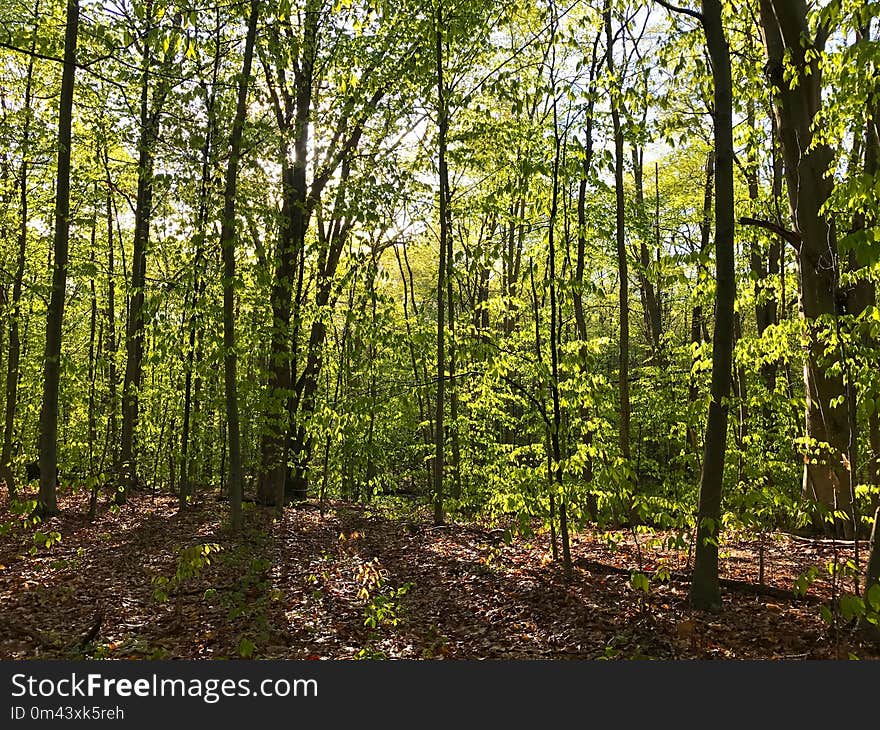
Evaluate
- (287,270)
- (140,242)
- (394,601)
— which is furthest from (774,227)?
(140,242)

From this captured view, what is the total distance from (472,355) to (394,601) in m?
2.91

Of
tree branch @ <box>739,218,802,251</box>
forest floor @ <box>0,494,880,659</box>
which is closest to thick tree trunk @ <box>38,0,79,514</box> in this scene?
forest floor @ <box>0,494,880,659</box>

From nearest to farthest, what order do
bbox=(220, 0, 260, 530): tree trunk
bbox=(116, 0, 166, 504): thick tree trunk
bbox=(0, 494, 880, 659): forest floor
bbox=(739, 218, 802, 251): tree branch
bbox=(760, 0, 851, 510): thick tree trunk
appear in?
bbox=(0, 494, 880, 659): forest floor
bbox=(739, 218, 802, 251): tree branch
bbox=(760, 0, 851, 510): thick tree trunk
bbox=(220, 0, 260, 530): tree trunk
bbox=(116, 0, 166, 504): thick tree trunk

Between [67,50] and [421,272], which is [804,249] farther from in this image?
[421,272]

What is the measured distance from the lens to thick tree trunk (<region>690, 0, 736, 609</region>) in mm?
5086

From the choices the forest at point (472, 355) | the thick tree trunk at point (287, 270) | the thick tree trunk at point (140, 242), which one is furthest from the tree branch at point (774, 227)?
the thick tree trunk at point (140, 242)

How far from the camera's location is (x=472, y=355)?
24.0 ft

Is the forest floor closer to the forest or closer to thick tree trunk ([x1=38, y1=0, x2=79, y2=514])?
the forest

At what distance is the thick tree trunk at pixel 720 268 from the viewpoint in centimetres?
509

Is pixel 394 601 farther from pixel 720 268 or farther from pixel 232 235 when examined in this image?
pixel 232 235

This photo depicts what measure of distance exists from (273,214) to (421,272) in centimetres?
1940

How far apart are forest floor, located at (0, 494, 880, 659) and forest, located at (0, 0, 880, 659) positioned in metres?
0.05

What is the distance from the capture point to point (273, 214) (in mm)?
8742

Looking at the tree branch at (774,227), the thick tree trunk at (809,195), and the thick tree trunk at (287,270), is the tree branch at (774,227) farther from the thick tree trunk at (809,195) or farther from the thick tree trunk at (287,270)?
the thick tree trunk at (287,270)
